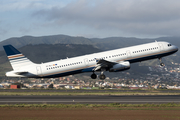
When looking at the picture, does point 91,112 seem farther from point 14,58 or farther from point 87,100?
point 14,58

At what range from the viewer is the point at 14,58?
5875cm

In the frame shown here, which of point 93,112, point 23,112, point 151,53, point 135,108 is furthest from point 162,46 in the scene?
point 23,112

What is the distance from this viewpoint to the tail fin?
58.3 metres

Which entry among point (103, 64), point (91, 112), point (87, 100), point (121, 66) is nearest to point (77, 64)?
point (103, 64)

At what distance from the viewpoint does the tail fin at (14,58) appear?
58.3 meters

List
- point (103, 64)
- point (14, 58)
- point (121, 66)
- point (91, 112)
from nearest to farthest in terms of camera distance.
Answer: point (91, 112), point (121, 66), point (103, 64), point (14, 58)

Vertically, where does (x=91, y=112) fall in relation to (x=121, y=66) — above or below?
below

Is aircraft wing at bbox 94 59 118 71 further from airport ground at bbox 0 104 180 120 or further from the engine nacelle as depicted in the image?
airport ground at bbox 0 104 180 120

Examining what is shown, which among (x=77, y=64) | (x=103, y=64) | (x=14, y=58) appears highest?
(x=14, y=58)

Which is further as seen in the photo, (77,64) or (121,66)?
(77,64)

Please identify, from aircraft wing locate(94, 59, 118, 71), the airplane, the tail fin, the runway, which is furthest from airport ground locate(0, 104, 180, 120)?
the tail fin

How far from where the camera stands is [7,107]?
134ft

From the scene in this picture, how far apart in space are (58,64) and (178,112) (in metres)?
29.2

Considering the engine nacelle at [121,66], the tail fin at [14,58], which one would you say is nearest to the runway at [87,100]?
the engine nacelle at [121,66]
